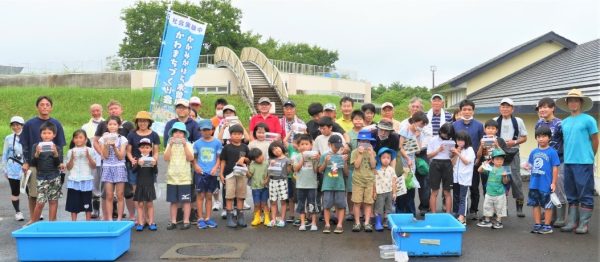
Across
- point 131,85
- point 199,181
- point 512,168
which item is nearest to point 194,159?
point 199,181

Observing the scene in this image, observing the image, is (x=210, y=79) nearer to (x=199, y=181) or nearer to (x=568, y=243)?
(x=199, y=181)

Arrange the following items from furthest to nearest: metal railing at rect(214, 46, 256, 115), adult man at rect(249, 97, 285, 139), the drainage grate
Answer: metal railing at rect(214, 46, 256, 115), adult man at rect(249, 97, 285, 139), the drainage grate

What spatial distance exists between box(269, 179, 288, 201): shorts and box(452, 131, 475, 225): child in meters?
2.37

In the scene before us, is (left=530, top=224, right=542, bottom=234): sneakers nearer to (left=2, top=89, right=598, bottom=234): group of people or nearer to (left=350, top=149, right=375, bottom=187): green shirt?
(left=2, top=89, right=598, bottom=234): group of people

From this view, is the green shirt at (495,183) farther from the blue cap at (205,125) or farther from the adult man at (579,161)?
the blue cap at (205,125)

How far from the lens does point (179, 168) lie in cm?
704

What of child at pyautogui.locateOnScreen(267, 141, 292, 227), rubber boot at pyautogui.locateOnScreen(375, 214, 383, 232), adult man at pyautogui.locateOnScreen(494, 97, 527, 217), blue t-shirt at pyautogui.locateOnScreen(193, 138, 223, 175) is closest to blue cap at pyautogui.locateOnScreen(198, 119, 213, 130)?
blue t-shirt at pyautogui.locateOnScreen(193, 138, 223, 175)

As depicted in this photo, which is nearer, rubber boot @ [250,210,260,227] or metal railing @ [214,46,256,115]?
rubber boot @ [250,210,260,227]

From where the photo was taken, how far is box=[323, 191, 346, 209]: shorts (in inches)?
270

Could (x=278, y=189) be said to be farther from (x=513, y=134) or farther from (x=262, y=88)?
(x=262, y=88)

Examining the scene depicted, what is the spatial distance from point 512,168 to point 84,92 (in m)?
25.4

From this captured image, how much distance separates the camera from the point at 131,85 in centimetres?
3212

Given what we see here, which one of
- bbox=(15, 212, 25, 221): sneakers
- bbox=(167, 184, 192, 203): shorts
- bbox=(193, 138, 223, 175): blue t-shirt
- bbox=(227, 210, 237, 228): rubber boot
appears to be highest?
bbox=(193, 138, 223, 175): blue t-shirt

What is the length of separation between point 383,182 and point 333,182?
66cm
